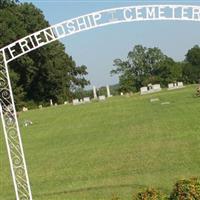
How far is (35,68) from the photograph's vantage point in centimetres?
6862

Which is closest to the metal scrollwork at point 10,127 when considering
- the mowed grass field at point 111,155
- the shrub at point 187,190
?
the mowed grass field at point 111,155

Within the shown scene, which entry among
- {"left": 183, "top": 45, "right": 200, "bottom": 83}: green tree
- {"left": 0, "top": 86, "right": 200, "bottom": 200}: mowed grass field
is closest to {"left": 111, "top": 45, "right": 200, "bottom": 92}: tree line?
{"left": 183, "top": 45, "right": 200, "bottom": 83}: green tree

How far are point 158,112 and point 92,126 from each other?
382cm

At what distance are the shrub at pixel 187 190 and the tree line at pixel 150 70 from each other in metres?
82.8

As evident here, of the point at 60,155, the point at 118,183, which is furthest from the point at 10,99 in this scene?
the point at 60,155

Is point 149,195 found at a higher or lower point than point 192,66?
lower

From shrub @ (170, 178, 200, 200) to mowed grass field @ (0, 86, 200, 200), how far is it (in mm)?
2528

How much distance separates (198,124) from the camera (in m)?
20.5

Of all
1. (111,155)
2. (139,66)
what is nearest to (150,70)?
(139,66)

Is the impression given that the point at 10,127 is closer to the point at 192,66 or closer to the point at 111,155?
the point at 111,155

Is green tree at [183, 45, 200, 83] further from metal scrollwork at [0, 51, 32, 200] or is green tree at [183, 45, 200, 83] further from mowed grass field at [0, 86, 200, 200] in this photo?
metal scrollwork at [0, 51, 32, 200]

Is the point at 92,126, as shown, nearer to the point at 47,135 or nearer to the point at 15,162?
the point at 47,135

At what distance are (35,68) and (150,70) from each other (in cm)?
3436

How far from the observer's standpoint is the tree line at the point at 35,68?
6381cm
